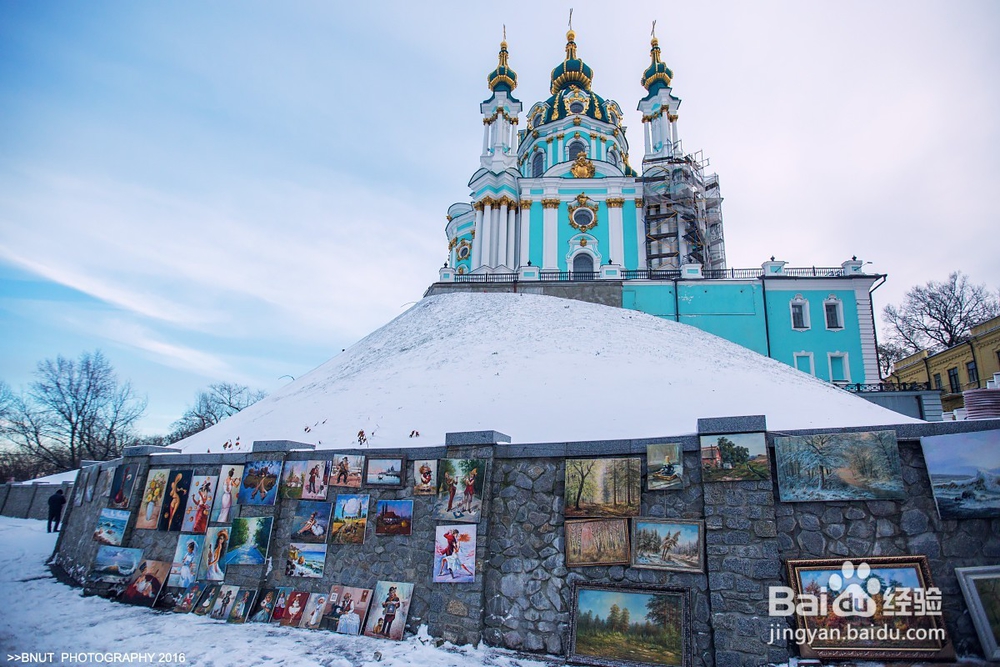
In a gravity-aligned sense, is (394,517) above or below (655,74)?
below

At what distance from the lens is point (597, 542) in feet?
24.1

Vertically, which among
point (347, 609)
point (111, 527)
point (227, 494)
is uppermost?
point (227, 494)

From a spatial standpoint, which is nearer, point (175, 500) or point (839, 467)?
point (839, 467)

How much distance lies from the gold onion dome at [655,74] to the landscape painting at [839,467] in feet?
143

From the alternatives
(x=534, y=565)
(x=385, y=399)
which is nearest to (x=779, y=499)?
(x=534, y=565)

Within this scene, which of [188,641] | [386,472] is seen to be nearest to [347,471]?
[386,472]

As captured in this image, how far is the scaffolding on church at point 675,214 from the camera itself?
3788 cm

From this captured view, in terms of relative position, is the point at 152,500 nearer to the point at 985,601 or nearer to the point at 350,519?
the point at 350,519

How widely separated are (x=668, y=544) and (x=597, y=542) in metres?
0.89

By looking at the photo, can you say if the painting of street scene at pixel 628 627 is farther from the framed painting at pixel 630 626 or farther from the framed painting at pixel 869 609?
the framed painting at pixel 869 609

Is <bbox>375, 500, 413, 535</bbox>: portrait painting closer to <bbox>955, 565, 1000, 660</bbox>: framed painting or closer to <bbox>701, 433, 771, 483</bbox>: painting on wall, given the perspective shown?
<bbox>701, 433, 771, 483</bbox>: painting on wall

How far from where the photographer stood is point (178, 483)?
424 inches

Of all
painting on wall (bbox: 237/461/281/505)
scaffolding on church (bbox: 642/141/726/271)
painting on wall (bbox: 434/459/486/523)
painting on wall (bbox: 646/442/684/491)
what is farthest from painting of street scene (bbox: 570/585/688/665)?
scaffolding on church (bbox: 642/141/726/271)

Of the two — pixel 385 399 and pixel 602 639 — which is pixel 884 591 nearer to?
pixel 602 639
